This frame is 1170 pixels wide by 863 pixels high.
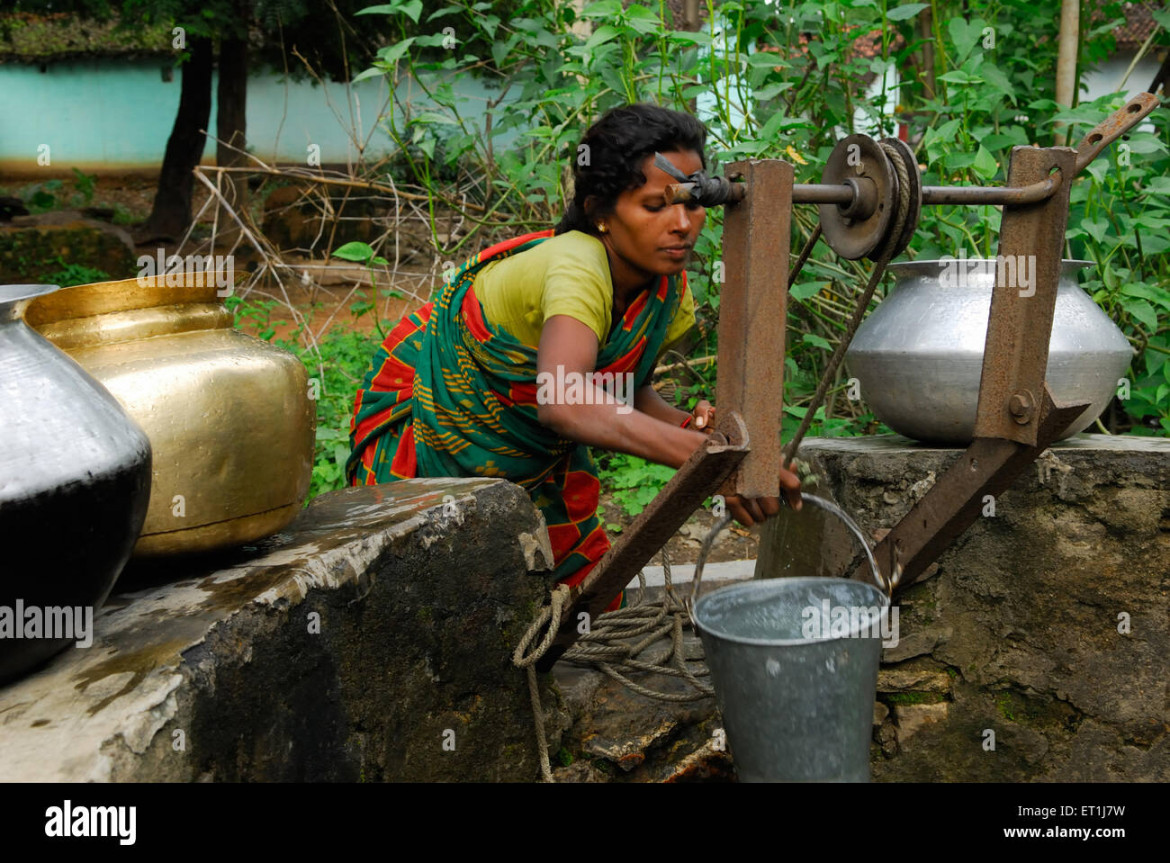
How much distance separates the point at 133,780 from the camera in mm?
1382

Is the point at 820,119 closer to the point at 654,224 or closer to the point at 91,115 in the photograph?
the point at 654,224

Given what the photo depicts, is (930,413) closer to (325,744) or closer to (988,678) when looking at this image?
(988,678)

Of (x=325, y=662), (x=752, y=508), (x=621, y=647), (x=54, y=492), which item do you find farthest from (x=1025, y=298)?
(x=54, y=492)

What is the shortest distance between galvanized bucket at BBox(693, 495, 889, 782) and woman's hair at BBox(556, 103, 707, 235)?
948mm

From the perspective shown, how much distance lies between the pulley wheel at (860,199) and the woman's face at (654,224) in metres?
0.56

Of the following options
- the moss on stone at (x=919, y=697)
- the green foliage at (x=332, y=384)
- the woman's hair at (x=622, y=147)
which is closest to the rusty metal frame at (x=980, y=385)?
the moss on stone at (x=919, y=697)

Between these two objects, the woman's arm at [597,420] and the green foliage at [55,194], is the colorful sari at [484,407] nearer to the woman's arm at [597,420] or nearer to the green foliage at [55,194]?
the woman's arm at [597,420]

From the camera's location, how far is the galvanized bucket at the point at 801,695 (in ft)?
5.80

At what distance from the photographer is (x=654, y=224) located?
8.11 feet

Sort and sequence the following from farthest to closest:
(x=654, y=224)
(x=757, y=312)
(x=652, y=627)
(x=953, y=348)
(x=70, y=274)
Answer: (x=70, y=274) < (x=652, y=627) < (x=953, y=348) < (x=654, y=224) < (x=757, y=312)

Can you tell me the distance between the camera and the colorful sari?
2686mm

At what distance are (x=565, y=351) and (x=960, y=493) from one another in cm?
91

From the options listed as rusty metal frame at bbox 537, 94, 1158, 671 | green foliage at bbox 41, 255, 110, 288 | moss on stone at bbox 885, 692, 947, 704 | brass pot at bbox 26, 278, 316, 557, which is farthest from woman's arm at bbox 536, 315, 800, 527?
green foliage at bbox 41, 255, 110, 288

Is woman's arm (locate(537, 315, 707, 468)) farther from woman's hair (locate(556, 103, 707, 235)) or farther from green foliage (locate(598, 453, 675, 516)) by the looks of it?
green foliage (locate(598, 453, 675, 516))
